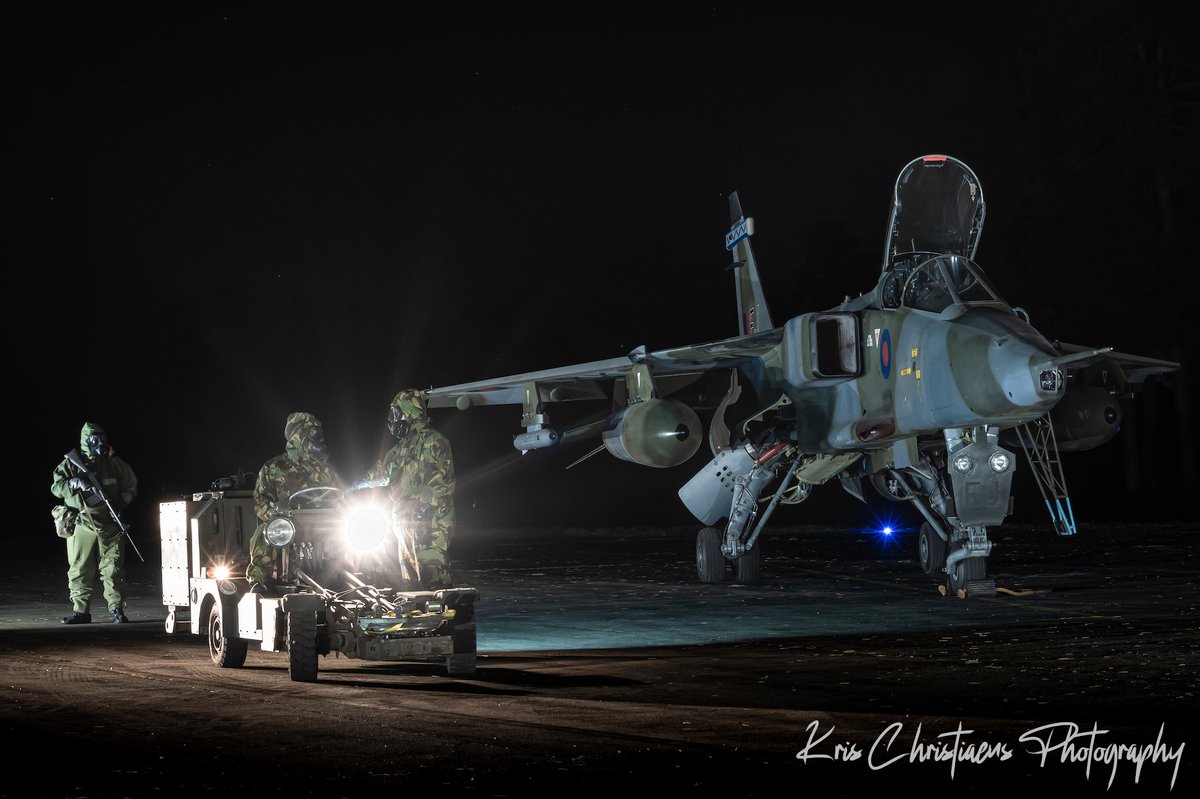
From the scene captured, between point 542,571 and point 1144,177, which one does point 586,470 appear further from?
point 542,571

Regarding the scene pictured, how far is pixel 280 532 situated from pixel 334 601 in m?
0.68

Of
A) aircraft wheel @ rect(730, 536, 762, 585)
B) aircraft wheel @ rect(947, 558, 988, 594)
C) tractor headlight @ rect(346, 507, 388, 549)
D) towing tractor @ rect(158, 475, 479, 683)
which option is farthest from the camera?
aircraft wheel @ rect(730, 536, 762, 585)

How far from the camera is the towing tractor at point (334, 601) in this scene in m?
9.80

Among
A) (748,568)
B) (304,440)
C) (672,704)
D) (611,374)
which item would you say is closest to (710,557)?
(748,568)

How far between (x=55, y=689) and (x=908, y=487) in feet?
36.3

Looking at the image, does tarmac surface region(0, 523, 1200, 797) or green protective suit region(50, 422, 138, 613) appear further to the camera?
green protective suit region(50, 422, 138, 613)

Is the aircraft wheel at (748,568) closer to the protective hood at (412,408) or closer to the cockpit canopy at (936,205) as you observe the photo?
the cockpit canopy at (936,205)

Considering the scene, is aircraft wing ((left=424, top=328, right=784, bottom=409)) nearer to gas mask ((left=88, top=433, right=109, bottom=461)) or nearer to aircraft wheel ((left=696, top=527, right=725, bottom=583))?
aircraft wheel ((left=696, top=527, right=725, bottom=583))

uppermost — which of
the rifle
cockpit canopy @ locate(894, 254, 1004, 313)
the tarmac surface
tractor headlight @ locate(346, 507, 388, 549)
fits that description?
cockpit canopy @ locate(894, 254, 1004, 313)

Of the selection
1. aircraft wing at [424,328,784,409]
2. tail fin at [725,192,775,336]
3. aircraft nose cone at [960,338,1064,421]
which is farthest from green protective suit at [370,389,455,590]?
tail fin at [725,192,775,336]

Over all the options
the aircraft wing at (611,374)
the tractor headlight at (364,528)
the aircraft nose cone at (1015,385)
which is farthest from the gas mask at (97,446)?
the aircraft nose cone at (1015,385)

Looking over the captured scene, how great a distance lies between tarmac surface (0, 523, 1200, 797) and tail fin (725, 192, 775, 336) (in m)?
7.00

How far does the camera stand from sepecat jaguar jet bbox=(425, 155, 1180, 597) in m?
14.4

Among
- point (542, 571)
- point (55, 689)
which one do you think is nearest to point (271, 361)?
point (542, 571)
